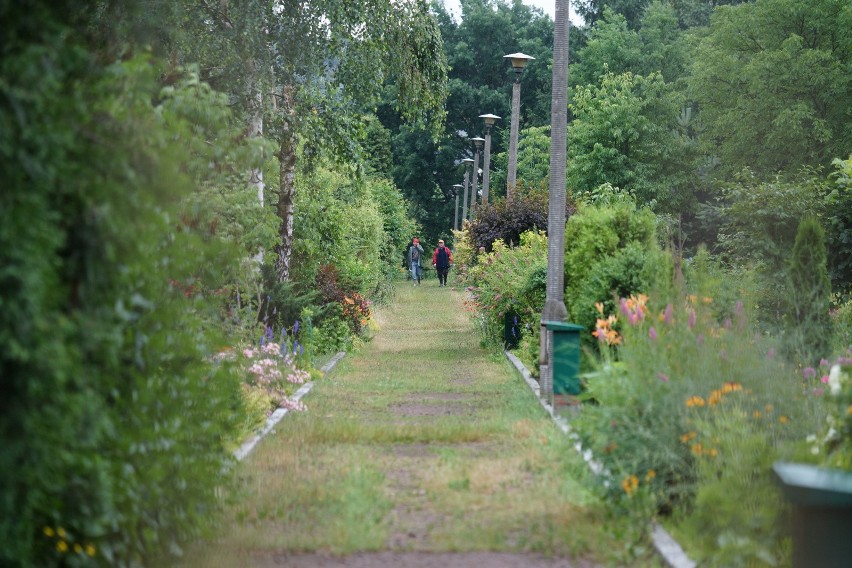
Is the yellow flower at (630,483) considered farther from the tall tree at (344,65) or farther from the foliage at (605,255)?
the tall tree at (344,65)

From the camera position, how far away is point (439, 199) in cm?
7769

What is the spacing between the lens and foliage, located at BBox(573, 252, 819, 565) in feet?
23.1

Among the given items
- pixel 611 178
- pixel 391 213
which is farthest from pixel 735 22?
pixel 391 213

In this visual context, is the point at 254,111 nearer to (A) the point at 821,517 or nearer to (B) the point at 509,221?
(B) the point at 509,221

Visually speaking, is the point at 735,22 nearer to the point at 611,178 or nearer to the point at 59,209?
the point at 611,178

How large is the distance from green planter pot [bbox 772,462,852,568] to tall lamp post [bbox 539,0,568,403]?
9817mm

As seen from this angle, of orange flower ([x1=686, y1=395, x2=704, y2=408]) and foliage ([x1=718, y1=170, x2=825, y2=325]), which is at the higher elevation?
foliage ([x1=718, y1=170, x2=825, y2=325])

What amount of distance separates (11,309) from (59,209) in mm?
669

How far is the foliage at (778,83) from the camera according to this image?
1779 inches

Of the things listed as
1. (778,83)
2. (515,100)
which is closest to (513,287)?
(515,100)

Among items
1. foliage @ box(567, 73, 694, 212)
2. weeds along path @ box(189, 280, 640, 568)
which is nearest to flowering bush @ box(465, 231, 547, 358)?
weeds along path @ box(189, 280, 640, 568)

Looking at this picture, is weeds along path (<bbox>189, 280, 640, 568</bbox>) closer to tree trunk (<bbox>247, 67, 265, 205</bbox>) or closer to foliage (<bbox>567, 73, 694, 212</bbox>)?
tree trunk (<bbox>247, 67, 265, 205</bbox>)

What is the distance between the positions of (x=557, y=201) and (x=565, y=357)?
407cm

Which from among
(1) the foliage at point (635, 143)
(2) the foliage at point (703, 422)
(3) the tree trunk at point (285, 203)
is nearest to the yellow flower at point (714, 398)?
(2) the foliage at point (703, 422)
